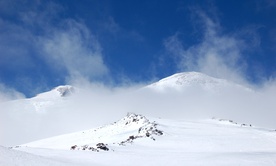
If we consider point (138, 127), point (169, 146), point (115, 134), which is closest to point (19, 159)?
point (169, 146)

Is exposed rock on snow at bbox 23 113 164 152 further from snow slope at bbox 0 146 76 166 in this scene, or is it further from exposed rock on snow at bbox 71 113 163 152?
snow slope at bbox 0 146 76 166

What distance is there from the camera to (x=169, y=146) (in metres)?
52.1

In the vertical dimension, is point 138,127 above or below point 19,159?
above

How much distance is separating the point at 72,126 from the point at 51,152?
515ft

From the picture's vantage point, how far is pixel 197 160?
37125 millimetres

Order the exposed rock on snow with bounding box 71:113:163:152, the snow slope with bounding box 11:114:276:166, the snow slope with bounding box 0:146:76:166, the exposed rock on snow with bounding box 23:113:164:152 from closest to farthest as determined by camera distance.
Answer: the snow slope with bounding box 0:146:76:166 → the snow slope with bounding box 11:114:276:166 → the exposed rock on snow with bounding box 71:113:163:152 → the exposed rock on snow with bounding box 23:113:164:152

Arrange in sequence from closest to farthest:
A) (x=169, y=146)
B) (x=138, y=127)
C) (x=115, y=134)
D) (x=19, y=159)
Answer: (x=19, y=159) → (x=169, y=146) → (x=115, y=134) → (x=138, y=127)

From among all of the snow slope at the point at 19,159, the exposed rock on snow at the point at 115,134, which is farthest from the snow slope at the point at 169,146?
the snow slope at the point at 19,159

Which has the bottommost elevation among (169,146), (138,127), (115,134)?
(169,146)

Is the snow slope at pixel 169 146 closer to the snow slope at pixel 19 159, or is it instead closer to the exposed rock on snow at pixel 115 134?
the exposed rock on snow at pixel 115 134

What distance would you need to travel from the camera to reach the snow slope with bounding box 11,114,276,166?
36.2 metres

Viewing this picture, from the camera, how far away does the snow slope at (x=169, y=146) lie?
3625 centimetres

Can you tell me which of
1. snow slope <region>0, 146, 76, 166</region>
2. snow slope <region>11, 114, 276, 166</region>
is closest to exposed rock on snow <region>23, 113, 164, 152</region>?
snow slope <region>11, 114, 276, 166</region>

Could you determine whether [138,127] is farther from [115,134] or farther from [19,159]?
[19,159]
